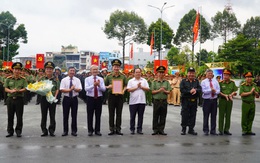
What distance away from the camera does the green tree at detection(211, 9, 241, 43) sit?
72875 millimetres

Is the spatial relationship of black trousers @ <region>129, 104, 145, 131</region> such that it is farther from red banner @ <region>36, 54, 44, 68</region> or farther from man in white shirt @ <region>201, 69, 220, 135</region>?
red banner @ <region>36, 54, 44, 68</region>

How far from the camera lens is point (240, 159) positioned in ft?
26.6

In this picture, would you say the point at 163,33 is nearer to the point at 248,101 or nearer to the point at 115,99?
the point at 248,101

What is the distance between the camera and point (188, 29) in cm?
7069

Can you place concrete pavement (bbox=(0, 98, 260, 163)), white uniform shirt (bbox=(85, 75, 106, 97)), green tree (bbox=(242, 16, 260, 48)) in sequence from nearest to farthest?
concrete pavement (bbox=(0, 98, 260, 163)), white uniform shirt (bbox=(85, 75, 106, 97)), green tree (bbox=(242, 16, 260, 48))

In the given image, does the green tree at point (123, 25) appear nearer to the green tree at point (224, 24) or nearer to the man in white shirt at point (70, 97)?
the green tree at point (224, 24)

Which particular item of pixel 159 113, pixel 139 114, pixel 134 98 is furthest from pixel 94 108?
pixel 159 113

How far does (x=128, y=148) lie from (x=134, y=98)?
2702mm

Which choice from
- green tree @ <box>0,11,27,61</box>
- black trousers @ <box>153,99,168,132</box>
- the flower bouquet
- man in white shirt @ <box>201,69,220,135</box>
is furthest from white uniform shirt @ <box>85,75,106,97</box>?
green tree @ <box>0,11,27,61</box>

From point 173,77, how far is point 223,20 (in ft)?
168

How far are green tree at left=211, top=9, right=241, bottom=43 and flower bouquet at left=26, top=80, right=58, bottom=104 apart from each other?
2551 inches

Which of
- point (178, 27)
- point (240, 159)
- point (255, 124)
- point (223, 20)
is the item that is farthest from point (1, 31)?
point (240, 159)

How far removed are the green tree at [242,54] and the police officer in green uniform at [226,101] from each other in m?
43.9

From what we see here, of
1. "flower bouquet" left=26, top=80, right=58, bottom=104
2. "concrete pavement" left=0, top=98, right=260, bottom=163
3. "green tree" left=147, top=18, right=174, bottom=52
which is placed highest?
"green tree" left=147, top=18, right=174, bottom=52
